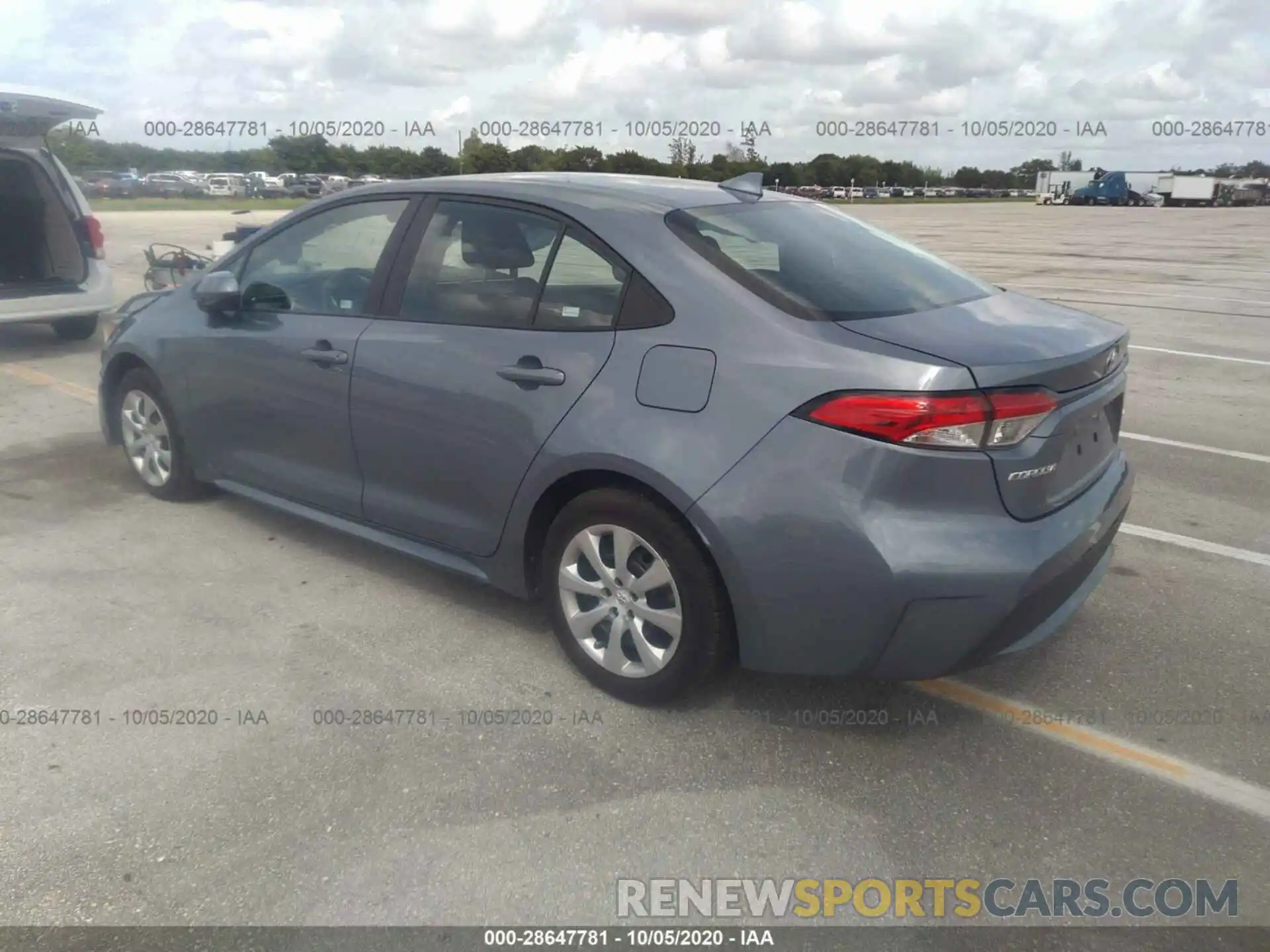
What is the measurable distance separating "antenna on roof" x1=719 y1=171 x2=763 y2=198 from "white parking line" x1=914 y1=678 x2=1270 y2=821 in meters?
1.90

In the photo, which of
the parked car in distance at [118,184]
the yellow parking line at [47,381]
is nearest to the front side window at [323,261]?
the yellow parking line at [47,381]

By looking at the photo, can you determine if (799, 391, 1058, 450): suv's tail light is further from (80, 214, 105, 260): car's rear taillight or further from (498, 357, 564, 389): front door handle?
(80, 214, 105, 260): car's rear taillight

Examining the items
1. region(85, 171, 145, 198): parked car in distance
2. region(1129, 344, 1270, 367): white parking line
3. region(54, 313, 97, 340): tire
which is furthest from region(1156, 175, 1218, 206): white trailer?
region(54, 313, 97, 340): tire

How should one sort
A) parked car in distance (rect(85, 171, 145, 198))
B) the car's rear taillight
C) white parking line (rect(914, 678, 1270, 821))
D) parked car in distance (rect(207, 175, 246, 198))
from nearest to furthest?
white parking line (rect(914, 678, 1270, 821)) → the car's rear taillight → parked car in distance (rect(85, 171, 145, 198)) → parked car in distance (rect(207, 175, 246, 198))

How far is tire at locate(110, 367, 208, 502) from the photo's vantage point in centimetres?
495

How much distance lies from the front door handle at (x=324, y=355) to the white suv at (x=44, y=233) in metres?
5.53

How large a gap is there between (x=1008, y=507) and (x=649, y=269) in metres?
1.28

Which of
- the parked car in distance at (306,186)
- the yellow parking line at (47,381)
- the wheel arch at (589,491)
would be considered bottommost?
the yellow parking line at (47,381)

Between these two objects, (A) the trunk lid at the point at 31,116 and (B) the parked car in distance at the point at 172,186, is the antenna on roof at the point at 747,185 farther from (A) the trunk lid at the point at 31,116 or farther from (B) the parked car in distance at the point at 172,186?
(B) the parked car in distance at the point at 172,186

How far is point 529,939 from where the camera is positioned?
2377 mm

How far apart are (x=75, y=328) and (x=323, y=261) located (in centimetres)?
702

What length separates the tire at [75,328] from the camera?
9797 millimetres

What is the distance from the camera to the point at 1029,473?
9.12 feet

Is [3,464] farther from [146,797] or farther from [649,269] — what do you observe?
[649,269]
